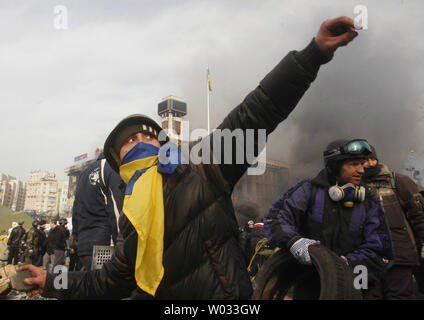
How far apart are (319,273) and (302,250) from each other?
25 centimetres

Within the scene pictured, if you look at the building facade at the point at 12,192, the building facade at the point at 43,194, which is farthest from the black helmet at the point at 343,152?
the building facade at the point at 12,192

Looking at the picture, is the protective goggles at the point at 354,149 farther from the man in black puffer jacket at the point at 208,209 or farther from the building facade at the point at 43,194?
the building facade at the point at 43,194

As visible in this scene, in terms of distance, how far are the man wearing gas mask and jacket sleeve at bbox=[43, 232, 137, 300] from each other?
1.14m

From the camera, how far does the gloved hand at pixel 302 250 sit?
224 cm

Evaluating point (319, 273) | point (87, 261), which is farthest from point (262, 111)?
point (87, 261)

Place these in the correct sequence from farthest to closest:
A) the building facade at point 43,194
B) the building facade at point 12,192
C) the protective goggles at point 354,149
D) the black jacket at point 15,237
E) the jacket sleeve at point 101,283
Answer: the building facade at point 12,192, the building facade at point 43,194, the black jacket at point 15,237, the protective goggles at point 354,149, the jacket sleeve at point 101,283

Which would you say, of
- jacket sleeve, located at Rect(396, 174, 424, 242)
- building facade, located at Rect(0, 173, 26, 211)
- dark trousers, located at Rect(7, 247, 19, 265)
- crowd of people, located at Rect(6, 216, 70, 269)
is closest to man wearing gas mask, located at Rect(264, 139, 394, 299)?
jacket sleeve, located at Rect(396, 174, 424, 242)

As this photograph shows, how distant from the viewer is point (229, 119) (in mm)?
1545

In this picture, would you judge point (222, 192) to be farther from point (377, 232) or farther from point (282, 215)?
point (377, 232)

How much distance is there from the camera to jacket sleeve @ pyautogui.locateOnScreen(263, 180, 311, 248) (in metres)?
2.56

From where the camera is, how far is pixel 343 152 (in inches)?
108

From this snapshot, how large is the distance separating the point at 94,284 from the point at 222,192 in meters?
0.96

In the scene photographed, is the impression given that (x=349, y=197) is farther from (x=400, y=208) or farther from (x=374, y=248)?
(x=400, y=208)
